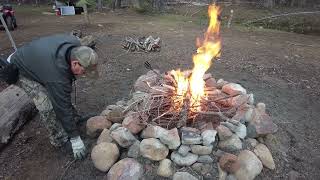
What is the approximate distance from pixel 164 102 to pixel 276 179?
152 centimetres

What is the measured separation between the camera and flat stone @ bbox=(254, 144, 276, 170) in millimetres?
3852

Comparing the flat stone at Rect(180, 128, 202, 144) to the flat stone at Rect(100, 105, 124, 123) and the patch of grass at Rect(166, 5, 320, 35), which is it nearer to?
the flat stone at Rect(100, 105, 124, 123)

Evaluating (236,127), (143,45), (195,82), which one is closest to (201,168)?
(236,127)

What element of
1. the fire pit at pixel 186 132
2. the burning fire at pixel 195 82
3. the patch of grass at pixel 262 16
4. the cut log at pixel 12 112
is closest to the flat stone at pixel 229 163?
the fire pit at pixel 186 132

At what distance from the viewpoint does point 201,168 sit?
12.0 ft

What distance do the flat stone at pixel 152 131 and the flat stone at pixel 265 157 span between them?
1105 mm

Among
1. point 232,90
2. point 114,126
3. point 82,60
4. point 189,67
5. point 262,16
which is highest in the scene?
point 262,16

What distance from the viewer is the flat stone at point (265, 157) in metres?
3.85

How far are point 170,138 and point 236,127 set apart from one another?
2.57 feet

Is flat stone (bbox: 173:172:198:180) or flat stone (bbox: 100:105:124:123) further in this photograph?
flat stone (bbox: 100:105:124:123)

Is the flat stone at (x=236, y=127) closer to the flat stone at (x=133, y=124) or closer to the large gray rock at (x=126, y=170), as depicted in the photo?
the flat stone at (x=133, y=124)

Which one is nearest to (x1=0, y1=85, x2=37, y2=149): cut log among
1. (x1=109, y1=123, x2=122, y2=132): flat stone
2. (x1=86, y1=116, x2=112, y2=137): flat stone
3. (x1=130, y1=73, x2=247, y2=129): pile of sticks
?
(x1=86, y1=116, x2=112, y2=137): flat stone

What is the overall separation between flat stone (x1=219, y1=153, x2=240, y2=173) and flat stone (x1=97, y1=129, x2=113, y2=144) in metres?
1.26

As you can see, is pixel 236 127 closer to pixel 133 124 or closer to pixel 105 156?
pixel 133 124
